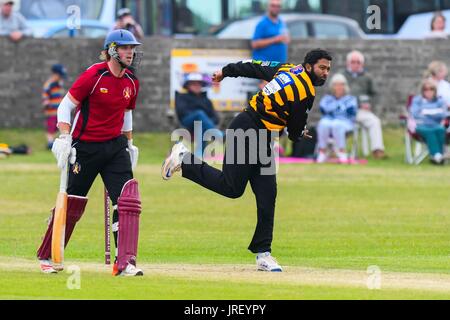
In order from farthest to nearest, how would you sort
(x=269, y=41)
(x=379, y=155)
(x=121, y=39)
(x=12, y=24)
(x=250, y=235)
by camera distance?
(x=12, y=24) → (x=379, y=155) → (x=269, y=41) → (x=250, y=235) → (x=121, y=39)

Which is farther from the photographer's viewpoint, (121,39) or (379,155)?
(379,155)

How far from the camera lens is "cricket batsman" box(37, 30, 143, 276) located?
42.8 feet

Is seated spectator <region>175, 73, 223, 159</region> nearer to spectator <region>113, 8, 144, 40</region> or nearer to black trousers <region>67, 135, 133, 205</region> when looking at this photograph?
spectator <region>113, 8, 144, 40</region>

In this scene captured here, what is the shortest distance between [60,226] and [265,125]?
85.4 inches

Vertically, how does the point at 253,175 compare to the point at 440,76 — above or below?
below

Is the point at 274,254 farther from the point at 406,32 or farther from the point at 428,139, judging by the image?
the point at 406,32

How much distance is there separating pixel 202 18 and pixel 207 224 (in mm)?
14541

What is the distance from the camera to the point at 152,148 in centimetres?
2866

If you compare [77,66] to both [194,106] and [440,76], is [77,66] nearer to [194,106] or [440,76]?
[194,106]

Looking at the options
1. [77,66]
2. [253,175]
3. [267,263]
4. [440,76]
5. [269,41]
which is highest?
[269,41]

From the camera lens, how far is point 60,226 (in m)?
13.2

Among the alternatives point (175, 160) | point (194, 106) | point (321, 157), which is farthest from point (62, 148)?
point (321, 157)

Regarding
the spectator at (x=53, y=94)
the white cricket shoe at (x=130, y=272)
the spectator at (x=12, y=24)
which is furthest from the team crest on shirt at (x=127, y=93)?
the spectator at (x=12, y=24)
